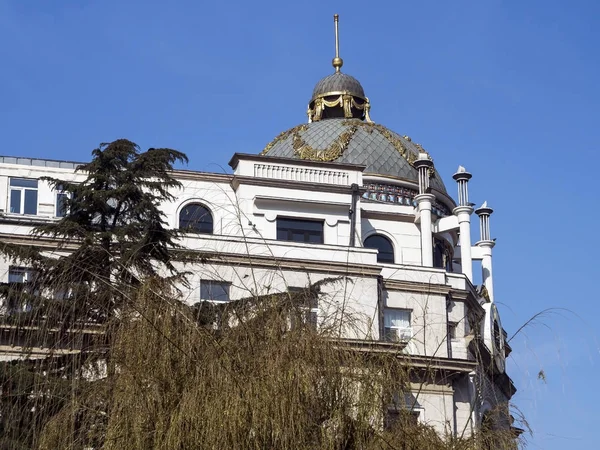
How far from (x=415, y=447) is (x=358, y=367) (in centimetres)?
137

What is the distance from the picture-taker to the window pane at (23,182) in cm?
4531

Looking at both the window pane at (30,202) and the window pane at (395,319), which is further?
the window pane at (30,202)

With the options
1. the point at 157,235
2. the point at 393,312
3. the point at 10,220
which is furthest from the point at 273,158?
the point at 157,235

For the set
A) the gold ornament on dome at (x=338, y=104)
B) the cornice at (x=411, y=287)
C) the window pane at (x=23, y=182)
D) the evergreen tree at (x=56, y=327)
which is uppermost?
the gold ornament on dome at (x=338, y=104)

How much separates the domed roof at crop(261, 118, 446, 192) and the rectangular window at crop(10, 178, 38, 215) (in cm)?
1305

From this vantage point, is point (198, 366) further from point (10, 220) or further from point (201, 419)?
point (10, 220)

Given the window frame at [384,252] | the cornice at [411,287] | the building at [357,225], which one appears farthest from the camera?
the window frame at [384,252]

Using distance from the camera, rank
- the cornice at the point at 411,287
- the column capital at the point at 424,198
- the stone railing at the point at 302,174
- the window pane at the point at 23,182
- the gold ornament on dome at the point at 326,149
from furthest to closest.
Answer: the gold ornament on dome at the point at 326,149
the column capital at the point at 424,198
the stone railing at the point at 302,174
the window pane at the point at 23,182
the cornice at the point at 411,287

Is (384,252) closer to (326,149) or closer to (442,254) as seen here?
(442,254)

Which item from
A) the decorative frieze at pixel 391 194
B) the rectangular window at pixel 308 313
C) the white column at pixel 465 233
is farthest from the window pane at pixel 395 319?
the rectangular window at pixel 308 313

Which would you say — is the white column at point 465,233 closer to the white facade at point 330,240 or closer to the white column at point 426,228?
the white column at point 426,228

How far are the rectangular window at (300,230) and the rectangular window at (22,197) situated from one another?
8.53m

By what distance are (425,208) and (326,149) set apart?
566cm

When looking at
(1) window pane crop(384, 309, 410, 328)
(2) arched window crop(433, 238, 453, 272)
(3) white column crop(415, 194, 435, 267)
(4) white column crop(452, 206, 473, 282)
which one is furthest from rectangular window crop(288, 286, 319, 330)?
(2) arched window crop(433, 238, 453, 272)
